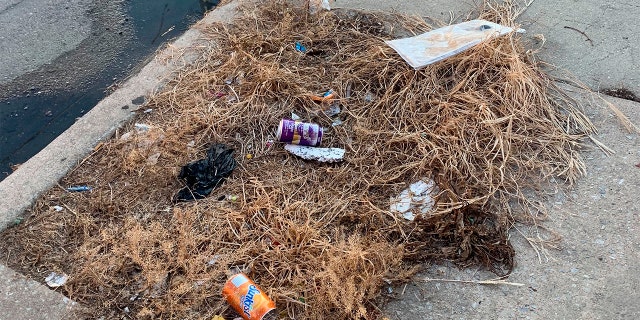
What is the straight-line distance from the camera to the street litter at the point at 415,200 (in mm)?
2604

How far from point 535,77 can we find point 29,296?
299cm

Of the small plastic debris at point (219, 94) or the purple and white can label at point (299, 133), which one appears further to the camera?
the small plastic debris at point (219, 94)

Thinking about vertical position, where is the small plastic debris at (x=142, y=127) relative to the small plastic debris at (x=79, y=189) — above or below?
above

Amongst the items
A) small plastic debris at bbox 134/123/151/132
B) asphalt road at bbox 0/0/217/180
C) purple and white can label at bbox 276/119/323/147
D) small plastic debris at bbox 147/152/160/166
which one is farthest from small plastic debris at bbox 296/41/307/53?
small plastic debris at bbox 147/152/160/166

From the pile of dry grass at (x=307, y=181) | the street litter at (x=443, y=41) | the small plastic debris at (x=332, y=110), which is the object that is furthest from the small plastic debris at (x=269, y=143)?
the street litter at (x=443, y=41)

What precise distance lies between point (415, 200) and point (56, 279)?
1.72 meters

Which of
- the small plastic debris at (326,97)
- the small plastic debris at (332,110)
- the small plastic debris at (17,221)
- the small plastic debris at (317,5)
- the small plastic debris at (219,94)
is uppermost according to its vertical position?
the small plastic debris at (317,5)

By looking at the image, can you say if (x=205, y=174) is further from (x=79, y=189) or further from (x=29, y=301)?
(x=29, y=301)

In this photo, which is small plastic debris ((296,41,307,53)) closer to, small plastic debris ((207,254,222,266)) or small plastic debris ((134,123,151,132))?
small plastic debris ((134,123,151,132))

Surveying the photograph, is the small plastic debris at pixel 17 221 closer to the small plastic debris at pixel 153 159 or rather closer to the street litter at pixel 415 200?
the small plastic debris at pixel 153 159

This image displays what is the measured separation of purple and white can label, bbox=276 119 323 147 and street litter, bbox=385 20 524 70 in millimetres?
832

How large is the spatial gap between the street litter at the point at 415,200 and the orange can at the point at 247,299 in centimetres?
81

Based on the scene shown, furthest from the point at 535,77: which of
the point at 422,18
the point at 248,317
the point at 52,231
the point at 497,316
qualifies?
the point at 52,231

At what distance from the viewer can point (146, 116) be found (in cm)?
323
